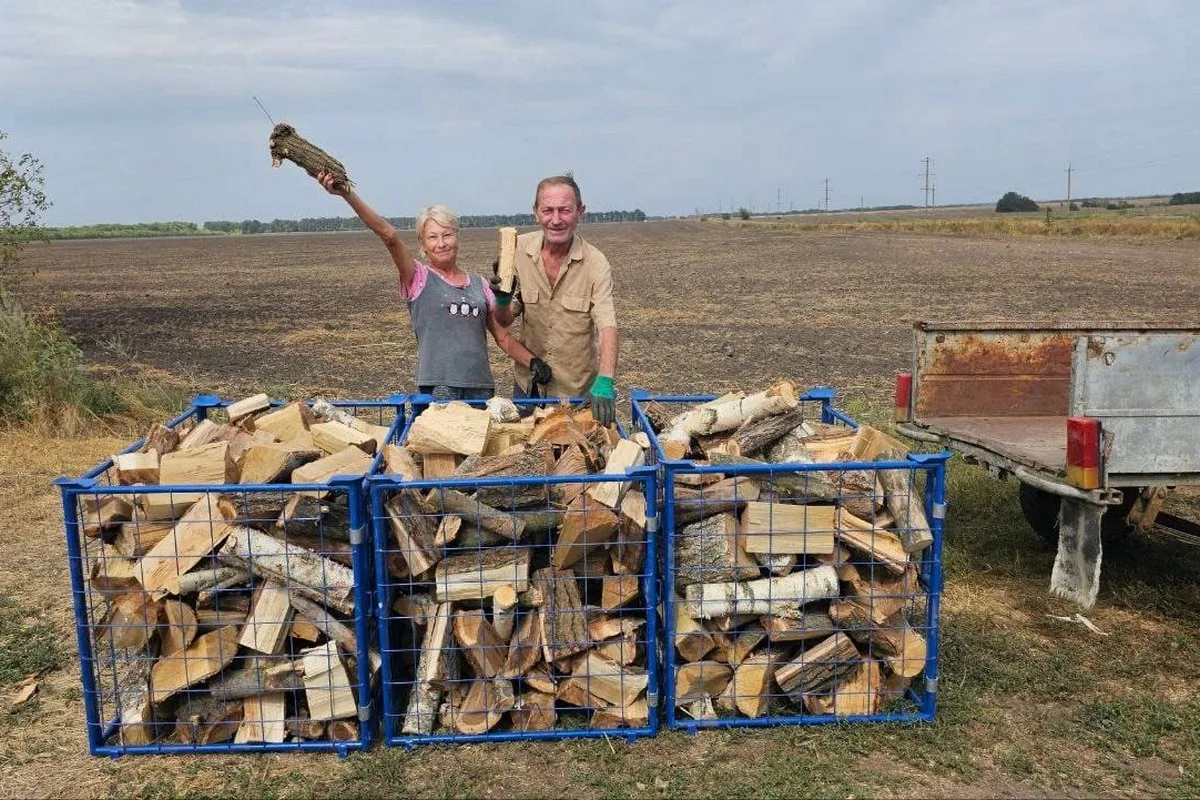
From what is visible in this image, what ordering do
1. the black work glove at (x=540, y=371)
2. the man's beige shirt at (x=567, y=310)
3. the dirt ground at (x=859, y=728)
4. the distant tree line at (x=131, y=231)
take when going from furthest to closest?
the distant tree line at (x=131, y=231) < the black work glove at (x=540, y=371) < the man's beige shirt at (x=567, y=310) < the dirt ground at (x=859, y=728)

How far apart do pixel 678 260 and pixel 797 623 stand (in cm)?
4061

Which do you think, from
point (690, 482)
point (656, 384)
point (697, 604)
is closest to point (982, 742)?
point (697, 604)

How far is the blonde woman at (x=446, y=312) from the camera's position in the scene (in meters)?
4.97

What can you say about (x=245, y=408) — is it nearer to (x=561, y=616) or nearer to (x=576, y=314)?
(x=576, y=314)

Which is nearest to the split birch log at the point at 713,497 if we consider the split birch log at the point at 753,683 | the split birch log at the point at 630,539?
the split birch log at the point at 630,539

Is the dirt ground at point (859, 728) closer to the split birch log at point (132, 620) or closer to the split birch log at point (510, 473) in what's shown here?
the split birch log at point (132, 620)

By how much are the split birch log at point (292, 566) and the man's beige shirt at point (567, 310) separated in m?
2.05

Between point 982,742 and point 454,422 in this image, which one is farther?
point 454,422

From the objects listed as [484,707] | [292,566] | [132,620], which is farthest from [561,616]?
[132,620]

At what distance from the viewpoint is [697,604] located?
388 centimetres

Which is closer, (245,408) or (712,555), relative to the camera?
(712,555)

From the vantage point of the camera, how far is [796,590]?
3.88 metres

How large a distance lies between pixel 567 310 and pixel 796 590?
2154 millimetres

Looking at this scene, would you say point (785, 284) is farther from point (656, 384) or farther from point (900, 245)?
→ point (900, 245)
